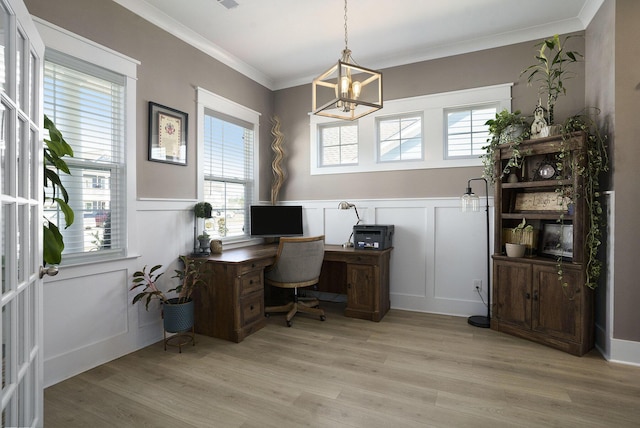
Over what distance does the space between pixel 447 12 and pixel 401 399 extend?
3148mm

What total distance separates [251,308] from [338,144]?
7.58 ft

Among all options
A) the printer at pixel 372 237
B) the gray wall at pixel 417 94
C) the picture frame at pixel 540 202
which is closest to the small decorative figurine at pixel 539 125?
the gray wall at pixel 417 94

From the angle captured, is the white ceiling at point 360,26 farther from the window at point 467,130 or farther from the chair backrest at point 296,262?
the chair backrest at point 296,262

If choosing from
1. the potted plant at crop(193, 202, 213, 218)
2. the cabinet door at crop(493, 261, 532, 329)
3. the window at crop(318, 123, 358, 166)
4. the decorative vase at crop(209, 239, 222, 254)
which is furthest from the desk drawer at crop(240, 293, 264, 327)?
the cabinet door at crop(493, 261, 532, 329)

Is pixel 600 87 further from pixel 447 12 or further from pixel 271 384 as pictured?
pixel 271 384

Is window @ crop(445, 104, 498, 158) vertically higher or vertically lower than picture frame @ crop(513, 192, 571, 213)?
higher

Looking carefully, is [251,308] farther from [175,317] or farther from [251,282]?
[175,317]

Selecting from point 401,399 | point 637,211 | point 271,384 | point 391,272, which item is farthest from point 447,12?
point 271,384

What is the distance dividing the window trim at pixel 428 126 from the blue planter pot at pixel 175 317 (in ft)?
7.66

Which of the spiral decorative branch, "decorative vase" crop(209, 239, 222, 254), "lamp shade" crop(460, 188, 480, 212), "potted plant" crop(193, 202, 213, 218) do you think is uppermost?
the spiral decorative branch

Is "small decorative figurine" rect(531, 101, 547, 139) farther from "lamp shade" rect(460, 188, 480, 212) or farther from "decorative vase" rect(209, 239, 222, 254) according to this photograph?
"decorative vase" rect(209, 239, 222, 254)

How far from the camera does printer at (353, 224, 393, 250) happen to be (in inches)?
143

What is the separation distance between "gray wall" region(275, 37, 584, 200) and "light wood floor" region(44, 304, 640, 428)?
164 cm

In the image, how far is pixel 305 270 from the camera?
346 centimetres
